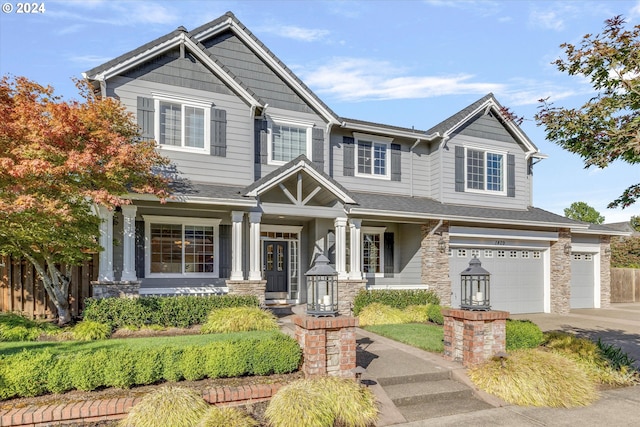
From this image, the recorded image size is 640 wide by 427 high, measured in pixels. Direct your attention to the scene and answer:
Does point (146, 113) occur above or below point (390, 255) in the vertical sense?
above

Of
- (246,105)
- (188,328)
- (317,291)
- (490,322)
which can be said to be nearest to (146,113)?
(246,105)

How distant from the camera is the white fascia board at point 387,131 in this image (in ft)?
47.2

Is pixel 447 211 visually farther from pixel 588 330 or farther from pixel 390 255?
pixel 588 330

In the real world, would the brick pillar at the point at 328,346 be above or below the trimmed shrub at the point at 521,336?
→ above

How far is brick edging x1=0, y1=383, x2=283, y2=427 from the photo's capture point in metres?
4.91

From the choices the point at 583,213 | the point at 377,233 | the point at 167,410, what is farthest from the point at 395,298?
the point at 583,213

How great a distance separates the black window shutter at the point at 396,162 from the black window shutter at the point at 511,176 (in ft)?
15.3

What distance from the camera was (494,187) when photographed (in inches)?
658

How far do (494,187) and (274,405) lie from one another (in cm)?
1410

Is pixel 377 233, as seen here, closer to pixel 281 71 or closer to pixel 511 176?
pixel 511 176

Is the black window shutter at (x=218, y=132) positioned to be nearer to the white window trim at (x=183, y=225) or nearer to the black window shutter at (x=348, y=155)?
the white window trim at (x=183, y=225)

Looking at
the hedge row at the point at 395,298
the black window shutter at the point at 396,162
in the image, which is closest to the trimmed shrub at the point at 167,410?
the hedge row at the point at 395,298

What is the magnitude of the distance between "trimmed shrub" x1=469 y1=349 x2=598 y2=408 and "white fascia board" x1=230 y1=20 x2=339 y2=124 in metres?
9.49

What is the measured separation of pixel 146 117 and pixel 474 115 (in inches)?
462
